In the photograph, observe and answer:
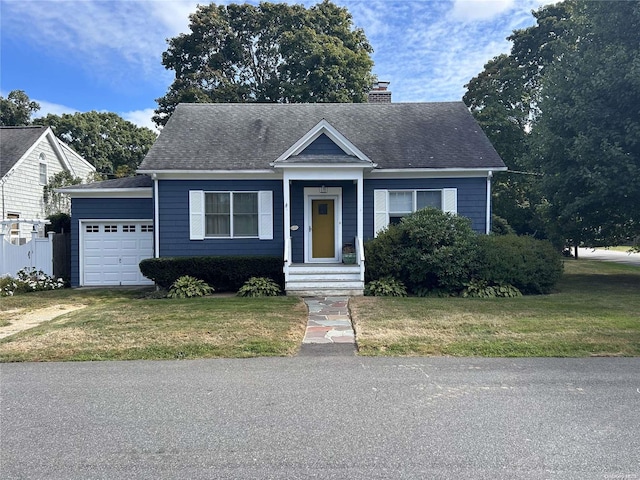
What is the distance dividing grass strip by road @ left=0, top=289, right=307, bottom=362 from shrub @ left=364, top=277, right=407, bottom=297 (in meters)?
2.15

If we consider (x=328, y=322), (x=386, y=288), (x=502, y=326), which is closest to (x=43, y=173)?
(x=386, y=288)

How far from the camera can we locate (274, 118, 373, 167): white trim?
41.0ft

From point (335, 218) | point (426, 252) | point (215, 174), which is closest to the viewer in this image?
point (426, 252)

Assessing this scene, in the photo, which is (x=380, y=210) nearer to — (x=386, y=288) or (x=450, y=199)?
(x=450, y=199)

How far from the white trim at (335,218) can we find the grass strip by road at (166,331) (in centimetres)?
330

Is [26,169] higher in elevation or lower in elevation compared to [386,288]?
higher

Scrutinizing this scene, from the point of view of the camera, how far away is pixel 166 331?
24.6ft

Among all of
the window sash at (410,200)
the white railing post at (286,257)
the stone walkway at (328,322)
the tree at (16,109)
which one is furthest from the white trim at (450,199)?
the tree at (16,109)

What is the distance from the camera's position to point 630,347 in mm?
6406

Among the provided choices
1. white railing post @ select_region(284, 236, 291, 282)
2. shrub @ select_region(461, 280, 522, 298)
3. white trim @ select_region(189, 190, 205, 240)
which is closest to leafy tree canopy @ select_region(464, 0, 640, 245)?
shrub @ select_region(461, 280, 522, 298)

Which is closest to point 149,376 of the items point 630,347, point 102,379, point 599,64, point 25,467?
point 102,379

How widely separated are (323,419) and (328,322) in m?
4.37

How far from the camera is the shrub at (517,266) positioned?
1166 centimetres

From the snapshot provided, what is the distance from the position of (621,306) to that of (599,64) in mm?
7356
